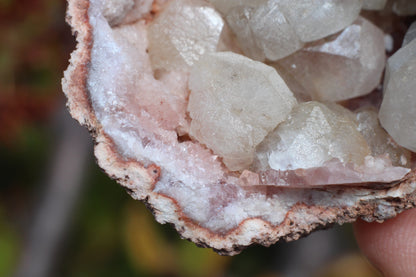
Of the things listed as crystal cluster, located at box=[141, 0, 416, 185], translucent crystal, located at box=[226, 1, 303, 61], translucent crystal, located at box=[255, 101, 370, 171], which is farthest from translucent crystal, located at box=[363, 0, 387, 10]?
translucent crystal, located at box=[255, 101, 370, 171]

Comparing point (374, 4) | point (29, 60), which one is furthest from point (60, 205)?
point (374, 4)

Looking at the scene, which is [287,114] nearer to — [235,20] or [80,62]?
[235,20]

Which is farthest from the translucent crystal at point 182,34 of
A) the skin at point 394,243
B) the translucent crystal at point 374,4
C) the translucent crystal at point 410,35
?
the skin at point 394,243

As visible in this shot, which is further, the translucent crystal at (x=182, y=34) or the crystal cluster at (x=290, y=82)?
the translucent crystal at (x=182, y=34)

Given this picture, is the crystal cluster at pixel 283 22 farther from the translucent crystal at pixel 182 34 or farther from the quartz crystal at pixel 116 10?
the quartz crystal at pixel 116 10

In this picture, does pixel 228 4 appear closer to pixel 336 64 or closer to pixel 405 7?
pixel 336 64

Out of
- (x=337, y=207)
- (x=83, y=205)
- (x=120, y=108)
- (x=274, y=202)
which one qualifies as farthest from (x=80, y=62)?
(x=83, y=205)
